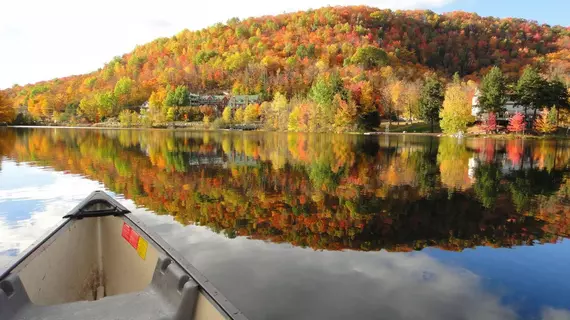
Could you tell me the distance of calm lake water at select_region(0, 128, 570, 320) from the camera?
728cm

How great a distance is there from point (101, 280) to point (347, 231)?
22.8 ft

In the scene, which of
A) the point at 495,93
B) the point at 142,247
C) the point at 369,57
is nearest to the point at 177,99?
the point at 369,57

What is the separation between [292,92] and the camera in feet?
393

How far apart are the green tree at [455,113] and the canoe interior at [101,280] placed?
6753 centimetres

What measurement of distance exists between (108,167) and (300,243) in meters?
17.2

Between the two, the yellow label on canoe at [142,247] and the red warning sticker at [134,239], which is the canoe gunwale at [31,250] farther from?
the yellow label on canoe at [142,247]

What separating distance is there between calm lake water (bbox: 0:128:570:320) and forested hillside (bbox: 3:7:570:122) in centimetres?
8645

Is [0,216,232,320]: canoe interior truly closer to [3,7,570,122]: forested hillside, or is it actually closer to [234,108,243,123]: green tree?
[3,7,570,122]: forested hillside

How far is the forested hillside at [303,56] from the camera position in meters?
128

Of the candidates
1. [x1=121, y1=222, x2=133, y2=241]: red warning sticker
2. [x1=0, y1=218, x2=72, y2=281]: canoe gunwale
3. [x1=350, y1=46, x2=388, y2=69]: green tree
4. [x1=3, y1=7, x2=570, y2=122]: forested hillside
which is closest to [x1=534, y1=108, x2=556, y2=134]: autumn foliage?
[x1=3, y1=7, x2=570, y2=122]: forested hillside

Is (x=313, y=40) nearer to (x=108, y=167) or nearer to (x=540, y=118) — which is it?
(x=540, y=118)

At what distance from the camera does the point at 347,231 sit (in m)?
11.4

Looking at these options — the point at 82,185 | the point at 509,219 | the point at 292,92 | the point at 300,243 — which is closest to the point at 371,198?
the point at 509,219

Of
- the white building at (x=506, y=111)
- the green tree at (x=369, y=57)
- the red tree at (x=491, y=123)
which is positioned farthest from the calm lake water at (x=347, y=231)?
the green tree at (x=369, y=57)
